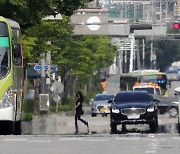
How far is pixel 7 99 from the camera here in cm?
3112

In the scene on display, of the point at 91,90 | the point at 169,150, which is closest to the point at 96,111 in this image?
the point at 169,150

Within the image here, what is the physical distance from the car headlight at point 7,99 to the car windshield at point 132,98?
961cm

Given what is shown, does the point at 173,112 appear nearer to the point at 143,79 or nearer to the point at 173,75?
the point at 143,79

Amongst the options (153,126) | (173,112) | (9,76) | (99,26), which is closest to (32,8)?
(153,126)

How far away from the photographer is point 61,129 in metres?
44.4

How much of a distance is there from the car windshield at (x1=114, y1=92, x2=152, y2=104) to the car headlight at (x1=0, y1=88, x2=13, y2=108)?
31.5ft

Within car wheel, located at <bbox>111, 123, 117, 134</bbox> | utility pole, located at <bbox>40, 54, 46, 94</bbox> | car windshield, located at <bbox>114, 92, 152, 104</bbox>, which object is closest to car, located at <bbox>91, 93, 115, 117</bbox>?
utility pole, located at <bbox>40, 54, 46, 94</bbox>

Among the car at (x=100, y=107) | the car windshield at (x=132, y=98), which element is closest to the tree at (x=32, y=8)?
the car windshield at (x=132, y=98)

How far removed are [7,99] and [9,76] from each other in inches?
27.0

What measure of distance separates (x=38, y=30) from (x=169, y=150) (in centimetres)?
3624

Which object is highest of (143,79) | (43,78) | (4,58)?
(4,58)

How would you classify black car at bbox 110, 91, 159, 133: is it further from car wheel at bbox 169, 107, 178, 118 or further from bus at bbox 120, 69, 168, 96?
bus at bbox 120, 69, 168, 96

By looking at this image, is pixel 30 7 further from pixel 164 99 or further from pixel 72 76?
pixel 72 76

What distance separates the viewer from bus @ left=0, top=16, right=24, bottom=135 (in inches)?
1223
